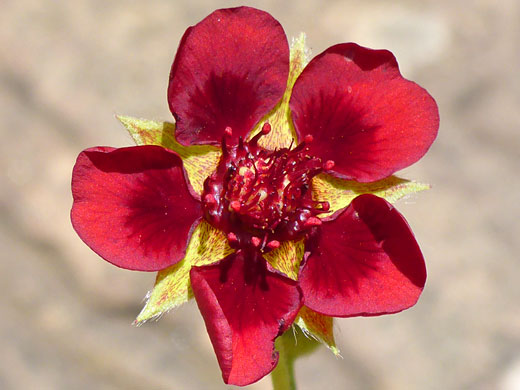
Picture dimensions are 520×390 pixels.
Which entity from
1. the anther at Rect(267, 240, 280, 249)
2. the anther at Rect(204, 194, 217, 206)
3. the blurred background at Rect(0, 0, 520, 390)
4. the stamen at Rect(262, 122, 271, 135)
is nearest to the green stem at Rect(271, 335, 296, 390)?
the anther at Rect(267, 240, 280, 249)

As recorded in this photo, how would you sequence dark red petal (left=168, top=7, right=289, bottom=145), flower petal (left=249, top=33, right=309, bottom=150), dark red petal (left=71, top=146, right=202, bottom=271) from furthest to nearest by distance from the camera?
flower petal (left=249, top=33, right=309, bottom=150)
dark red petal (left=168, top=7, right=289, bottom=145)
dark red petal (left=71, top=146, right=202, bottom=271)

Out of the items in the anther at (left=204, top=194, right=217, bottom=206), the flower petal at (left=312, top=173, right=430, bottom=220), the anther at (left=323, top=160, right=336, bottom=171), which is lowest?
the flower petal at (left=312, top=173, right=430, bottom=220)

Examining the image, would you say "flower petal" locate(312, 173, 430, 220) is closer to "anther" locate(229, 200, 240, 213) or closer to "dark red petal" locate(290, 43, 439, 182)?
"dark red petal" locate(290, 43, 439, 182)

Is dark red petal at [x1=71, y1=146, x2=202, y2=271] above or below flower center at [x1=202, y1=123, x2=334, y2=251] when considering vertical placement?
above

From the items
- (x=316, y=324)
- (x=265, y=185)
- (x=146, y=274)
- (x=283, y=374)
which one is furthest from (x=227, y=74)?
(x=146, y=274)

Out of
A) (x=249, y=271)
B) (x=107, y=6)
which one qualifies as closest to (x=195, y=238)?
(x=249, y=271)

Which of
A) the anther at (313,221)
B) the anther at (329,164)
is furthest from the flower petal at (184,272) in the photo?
the anther at (329,164)

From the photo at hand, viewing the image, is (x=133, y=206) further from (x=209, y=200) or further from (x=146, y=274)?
(x=146, y=274)
